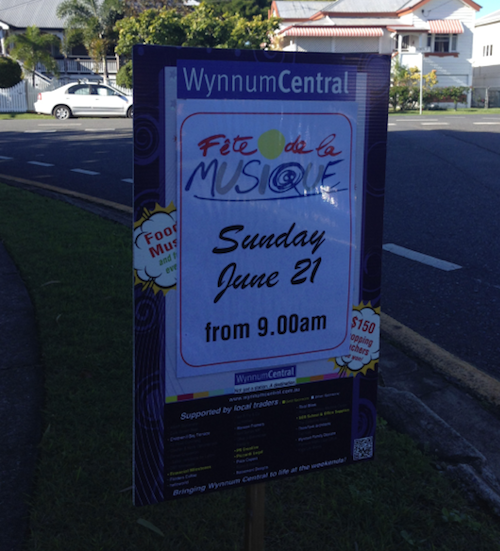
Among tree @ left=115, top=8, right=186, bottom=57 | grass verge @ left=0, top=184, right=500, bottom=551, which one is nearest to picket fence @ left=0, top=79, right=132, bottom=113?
tree @ left=115, top=8, right=186, bottom=57

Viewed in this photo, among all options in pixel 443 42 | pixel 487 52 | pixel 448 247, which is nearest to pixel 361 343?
pixel 448 247

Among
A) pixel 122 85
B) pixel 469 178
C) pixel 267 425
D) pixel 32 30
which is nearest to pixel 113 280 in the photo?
pixel 267 425

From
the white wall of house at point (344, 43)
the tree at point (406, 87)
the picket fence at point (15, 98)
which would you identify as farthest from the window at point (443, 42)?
the picket fence at point (15, 98)

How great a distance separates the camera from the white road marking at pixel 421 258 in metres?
5.84

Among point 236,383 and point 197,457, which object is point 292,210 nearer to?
point 236,383

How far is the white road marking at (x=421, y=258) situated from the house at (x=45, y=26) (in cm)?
3849

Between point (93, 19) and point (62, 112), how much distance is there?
16.6m

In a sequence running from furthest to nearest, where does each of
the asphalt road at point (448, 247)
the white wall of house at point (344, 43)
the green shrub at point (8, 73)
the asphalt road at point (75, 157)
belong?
1. the white wall of house at point (344, 43)
2. the green shrub at point (8, 73)
3. the asphalt road at point (75, 157)
4. the asphalt road at point (448, 247)

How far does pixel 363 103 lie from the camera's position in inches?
78.9

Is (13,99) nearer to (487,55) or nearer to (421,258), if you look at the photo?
(421,258)

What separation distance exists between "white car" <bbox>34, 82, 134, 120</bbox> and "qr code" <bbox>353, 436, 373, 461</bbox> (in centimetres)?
2337

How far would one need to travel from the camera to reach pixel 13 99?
3097 cm

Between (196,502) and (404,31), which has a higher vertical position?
(404,31)

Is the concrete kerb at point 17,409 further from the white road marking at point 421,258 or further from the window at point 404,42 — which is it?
the window at point 404,42
